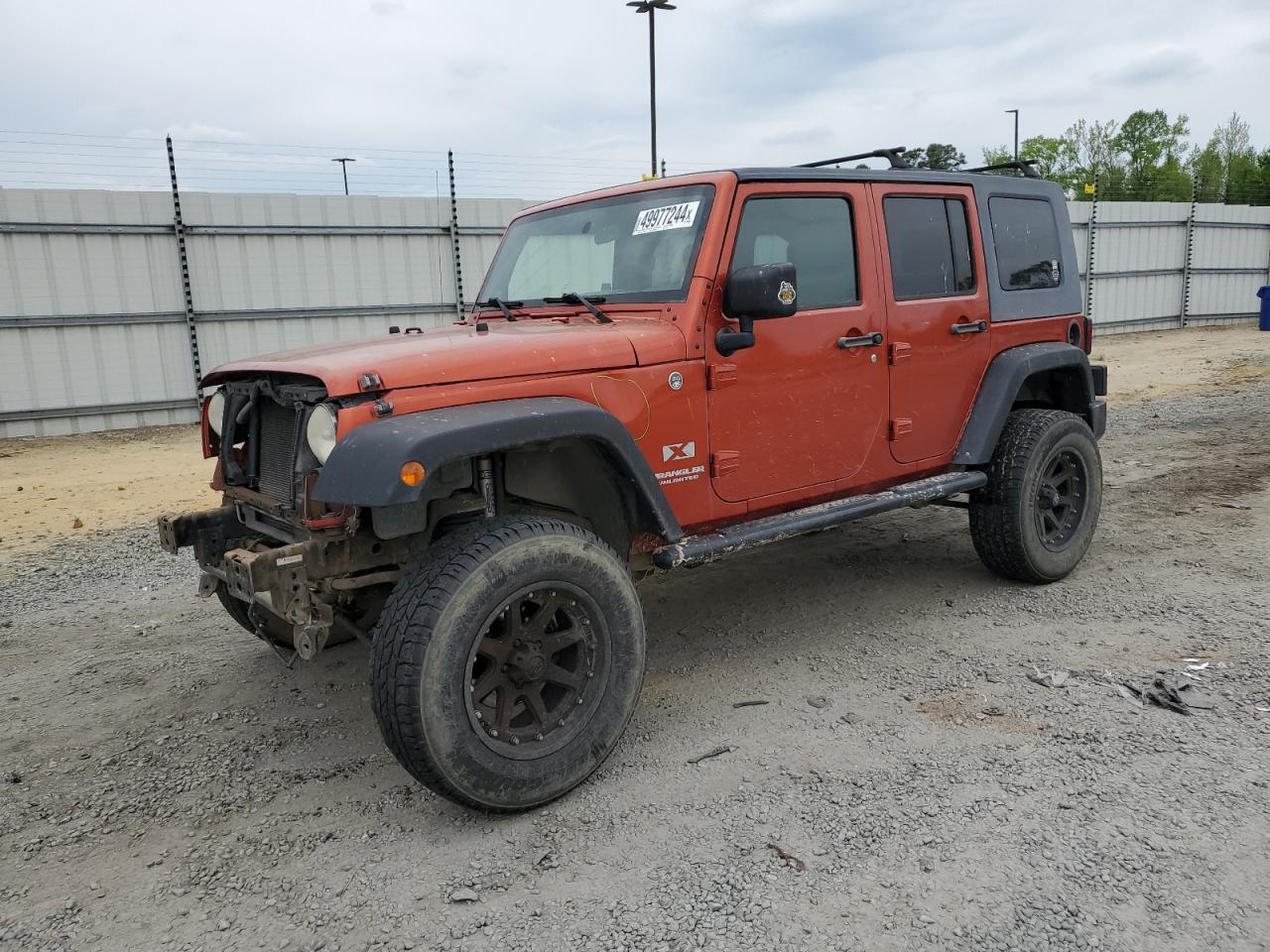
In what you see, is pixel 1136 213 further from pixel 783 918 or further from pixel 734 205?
pixel 783 918

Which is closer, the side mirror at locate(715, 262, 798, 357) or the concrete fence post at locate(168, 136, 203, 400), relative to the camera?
the side mirror at locate(715, 262, 798, 357)

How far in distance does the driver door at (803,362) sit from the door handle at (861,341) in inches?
0.6

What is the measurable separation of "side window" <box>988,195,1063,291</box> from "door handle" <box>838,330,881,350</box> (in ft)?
3.75

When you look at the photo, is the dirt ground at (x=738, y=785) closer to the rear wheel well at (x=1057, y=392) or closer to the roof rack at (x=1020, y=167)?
the rear wheel well at (x=1057, y=392)

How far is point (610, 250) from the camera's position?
390cm

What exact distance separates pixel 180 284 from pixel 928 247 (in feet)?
32.2

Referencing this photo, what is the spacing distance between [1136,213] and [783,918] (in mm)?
20855

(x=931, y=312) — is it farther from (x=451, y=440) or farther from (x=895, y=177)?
(x=451, y=440)

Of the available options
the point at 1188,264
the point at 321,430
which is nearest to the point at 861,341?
the point at 321,430

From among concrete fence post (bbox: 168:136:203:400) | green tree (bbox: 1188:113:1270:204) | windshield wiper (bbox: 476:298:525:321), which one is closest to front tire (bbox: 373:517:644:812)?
windshield wiper (bbox: 476:298:525:321)

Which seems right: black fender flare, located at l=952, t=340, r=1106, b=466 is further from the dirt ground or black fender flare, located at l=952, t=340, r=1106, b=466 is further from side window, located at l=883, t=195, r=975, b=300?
the dirt ground

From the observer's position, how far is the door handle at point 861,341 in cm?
394

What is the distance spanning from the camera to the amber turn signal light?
262 centimetres

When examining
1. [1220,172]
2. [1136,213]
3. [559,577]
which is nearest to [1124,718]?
[559,577]
